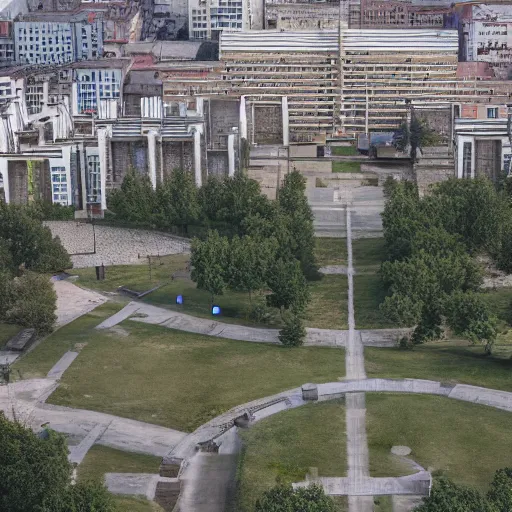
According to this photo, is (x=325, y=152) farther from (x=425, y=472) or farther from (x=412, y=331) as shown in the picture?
(x=425, y=472)

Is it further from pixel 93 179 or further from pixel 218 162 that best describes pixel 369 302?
pixel 93 179

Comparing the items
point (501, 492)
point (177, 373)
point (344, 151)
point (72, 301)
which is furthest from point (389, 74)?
point (501, 492)

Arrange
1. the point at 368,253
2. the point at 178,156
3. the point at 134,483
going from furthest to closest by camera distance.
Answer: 1. the point at 178,156
2. the point at 368,253
3. the point at 134,483

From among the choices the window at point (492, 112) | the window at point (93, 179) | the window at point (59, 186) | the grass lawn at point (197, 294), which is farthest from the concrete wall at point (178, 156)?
the window at point (492, 112)

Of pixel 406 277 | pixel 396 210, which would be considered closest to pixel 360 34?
pixel 396 210

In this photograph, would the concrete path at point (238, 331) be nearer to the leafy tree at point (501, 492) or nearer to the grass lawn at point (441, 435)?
the grass lawn at point (441, 435)

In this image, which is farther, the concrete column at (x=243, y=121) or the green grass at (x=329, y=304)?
the concrete column at (x=243, y=121)
